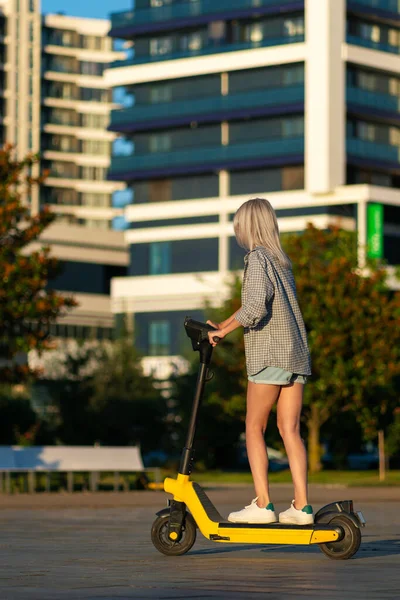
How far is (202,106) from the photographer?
94.5 meters

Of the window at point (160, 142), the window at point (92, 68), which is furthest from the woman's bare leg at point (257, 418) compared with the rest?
the window at point (92, 68)

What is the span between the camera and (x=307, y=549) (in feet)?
35.5

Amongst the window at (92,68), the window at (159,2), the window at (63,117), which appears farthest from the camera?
the window at (92,68)

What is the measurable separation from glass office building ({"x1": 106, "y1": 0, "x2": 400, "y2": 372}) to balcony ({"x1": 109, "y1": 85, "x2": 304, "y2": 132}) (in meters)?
0.09

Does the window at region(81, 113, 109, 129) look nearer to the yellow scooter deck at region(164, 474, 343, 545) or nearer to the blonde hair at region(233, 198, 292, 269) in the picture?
the blonde hair at region(233, 198, 292, 269)

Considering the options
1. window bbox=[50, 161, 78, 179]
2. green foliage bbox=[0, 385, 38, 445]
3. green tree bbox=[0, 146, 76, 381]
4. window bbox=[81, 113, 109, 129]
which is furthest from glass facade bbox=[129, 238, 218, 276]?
green tree bbox=[0, 146, 76, 381]

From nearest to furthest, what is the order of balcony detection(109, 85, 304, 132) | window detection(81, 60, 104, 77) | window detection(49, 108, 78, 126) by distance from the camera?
balcony detection(109, 85, 304, 132)
window detection(49, 108, 78, 126)
window detection(81, 60, 104, 77)

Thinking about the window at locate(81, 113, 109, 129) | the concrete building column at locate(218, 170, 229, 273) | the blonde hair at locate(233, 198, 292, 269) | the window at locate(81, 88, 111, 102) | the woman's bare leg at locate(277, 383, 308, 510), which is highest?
the window at locate(81, 88, 111, 102)

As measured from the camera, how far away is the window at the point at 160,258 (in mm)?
97250

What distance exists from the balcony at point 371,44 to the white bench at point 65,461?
64.8 meters

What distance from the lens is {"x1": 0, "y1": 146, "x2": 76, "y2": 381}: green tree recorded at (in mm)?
33344

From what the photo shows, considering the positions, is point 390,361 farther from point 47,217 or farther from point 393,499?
point 393,499

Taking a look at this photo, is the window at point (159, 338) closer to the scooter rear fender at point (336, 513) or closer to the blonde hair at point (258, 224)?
the blonde hair at point (258, 224)

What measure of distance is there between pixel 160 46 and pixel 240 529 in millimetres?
90853
